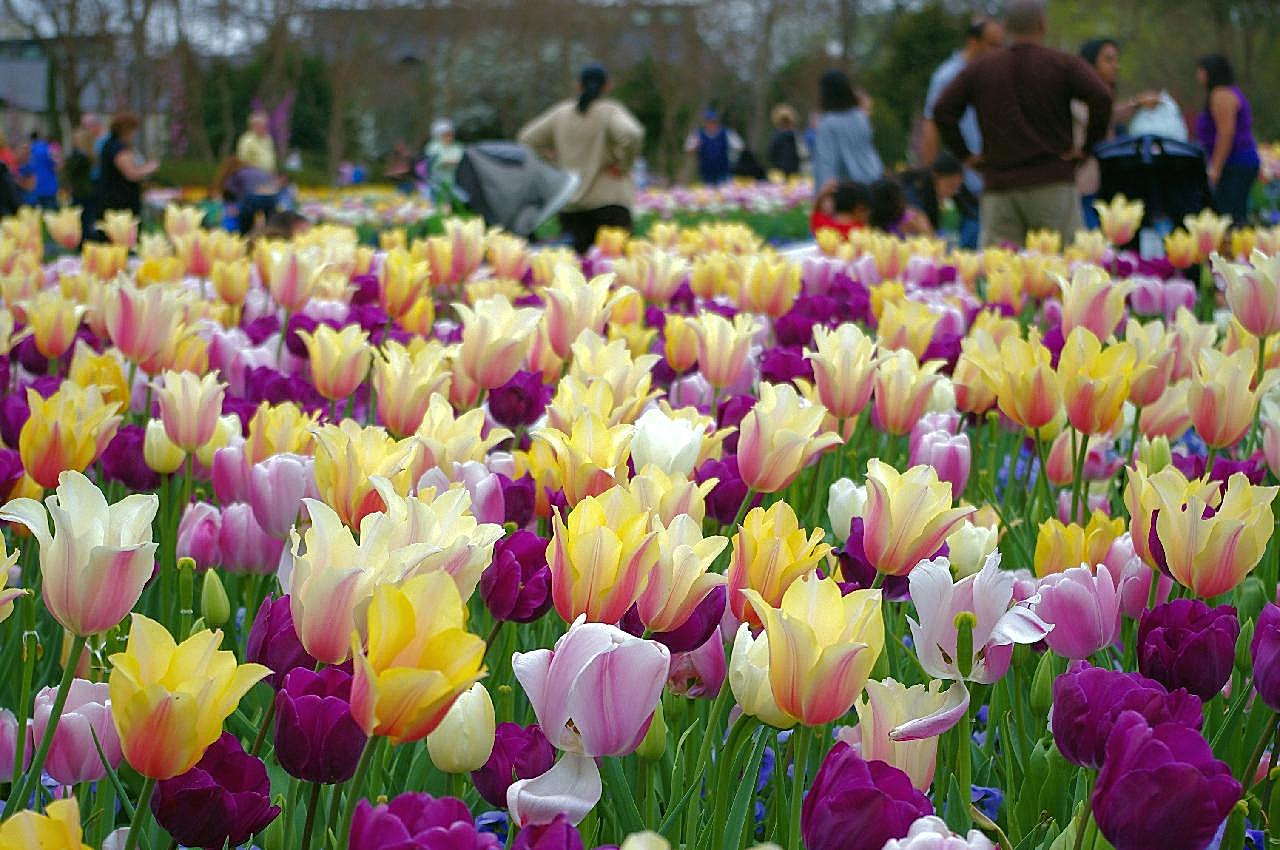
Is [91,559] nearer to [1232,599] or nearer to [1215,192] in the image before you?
[1232,599]

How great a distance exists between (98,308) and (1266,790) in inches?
100

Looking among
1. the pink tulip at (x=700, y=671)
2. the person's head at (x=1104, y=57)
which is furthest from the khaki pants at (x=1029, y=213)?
the pink tulip at (x=700, y=671)

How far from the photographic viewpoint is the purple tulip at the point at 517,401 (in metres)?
2.44

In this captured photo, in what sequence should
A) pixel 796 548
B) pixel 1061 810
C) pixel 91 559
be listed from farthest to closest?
pixel 1061 810 < pixel 796 548 < pixel 91 559

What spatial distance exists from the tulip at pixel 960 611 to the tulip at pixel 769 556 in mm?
104

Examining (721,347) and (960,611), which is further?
(721,347)

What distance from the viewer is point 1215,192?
9.95 m

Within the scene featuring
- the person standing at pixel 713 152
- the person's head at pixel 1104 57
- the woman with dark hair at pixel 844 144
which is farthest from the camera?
the person standing at pixel 713 152

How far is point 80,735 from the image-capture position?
1.38m

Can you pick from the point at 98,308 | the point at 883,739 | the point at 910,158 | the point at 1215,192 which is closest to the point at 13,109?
the point at 910,158

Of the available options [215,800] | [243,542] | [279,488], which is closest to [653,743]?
[215,800]

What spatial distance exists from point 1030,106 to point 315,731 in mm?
6373

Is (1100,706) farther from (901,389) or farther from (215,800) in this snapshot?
(901,389)

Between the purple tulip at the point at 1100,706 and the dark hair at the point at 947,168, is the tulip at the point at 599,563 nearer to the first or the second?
the purple tulip at the point at 1100,706
